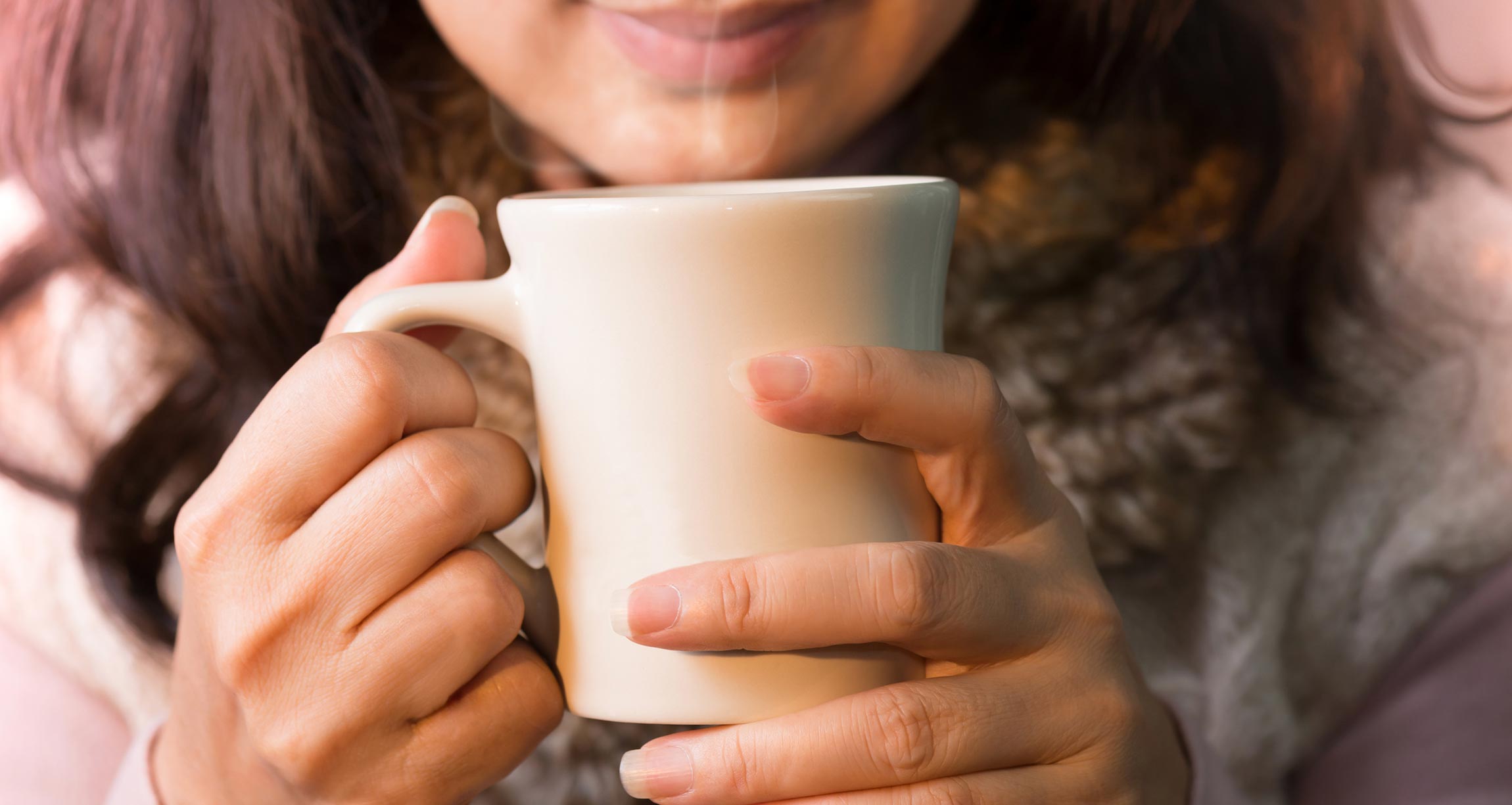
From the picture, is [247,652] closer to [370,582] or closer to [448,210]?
[370,582]

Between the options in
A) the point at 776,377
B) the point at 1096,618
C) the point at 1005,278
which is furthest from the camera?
the point at 1005,278

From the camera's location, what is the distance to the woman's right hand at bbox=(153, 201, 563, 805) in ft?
1.49

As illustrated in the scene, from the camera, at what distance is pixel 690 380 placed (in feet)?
1.36

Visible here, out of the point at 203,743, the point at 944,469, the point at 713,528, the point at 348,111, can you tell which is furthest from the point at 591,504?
the point at 348,111

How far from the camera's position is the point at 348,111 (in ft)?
3.03

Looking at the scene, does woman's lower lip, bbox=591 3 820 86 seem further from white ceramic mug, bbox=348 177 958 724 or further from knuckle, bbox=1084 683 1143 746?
knuckle, bbox=1084 683 1143 746

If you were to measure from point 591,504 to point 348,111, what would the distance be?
0.63 meters

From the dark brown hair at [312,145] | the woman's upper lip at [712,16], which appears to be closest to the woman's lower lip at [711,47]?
the woman's upper lip at [712,16]

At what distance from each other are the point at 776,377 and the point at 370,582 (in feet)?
0.65

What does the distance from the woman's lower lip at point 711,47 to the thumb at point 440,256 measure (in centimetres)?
27

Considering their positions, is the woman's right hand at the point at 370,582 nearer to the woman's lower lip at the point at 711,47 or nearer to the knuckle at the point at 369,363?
the knuckle at the point at 369,363

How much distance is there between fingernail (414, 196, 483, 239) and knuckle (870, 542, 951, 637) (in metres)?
0.29

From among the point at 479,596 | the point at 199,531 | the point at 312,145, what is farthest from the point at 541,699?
the point at 312,145

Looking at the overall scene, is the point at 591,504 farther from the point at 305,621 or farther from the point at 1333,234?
the point at 1333,234
